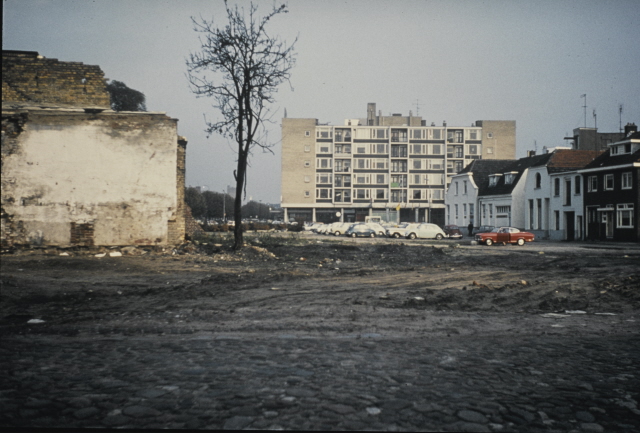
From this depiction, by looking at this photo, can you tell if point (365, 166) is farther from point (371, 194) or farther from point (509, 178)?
point (509, 178)

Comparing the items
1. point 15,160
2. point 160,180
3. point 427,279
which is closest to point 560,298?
point 427,279

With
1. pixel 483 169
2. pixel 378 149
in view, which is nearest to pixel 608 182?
pixel 483 169

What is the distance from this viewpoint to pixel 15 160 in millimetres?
20781

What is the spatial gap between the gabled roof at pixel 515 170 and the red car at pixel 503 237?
16416 millimetres

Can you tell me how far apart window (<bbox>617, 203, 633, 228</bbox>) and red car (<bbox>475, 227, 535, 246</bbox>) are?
8.05m

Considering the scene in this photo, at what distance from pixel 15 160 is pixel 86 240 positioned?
4.10 m

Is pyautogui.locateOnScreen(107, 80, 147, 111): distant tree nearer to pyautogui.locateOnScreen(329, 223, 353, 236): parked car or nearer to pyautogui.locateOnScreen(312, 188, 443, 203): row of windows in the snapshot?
pyautogui.locateOnScreen(329, 223, 353, 236): parked car

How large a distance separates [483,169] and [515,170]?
7.59 metres

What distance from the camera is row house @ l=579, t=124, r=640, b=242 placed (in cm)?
4069

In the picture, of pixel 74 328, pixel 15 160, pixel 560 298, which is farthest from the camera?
pixel 15 160

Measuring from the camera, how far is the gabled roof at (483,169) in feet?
216

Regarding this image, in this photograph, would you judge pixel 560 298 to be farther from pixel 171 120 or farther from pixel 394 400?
pixel 171 120

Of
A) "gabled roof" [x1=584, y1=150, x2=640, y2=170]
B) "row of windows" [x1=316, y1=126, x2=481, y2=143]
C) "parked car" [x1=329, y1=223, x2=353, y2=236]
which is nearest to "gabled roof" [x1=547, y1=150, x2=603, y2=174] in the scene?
"gabled roof" [x1=584, y1=150, x2=640, y2=170]

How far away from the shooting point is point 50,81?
25594 millimetres
